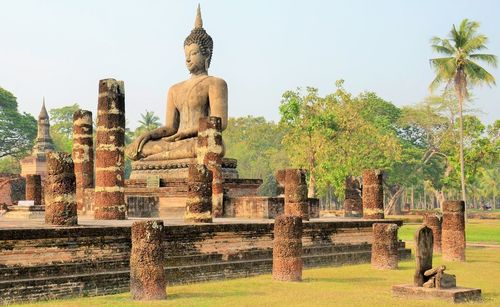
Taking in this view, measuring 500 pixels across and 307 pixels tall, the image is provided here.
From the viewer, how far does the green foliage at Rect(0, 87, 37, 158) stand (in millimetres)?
56544

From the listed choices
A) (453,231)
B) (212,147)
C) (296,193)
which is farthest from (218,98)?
(453,231)

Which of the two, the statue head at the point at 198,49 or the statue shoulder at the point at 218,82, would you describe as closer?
→ the statue shoulder at the point at 218,82

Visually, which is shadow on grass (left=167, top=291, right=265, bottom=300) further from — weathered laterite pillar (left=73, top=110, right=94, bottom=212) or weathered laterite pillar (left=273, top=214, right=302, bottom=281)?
weathered laterite pillar (left=73, top=110, right=94, bottom=212)

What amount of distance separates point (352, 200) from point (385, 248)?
26.2ft

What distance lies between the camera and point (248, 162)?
7612 centimetres

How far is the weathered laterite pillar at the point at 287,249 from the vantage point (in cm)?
1248

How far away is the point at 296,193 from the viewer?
54.2ft

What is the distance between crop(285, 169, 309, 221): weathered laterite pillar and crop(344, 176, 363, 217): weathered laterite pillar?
6447 mm

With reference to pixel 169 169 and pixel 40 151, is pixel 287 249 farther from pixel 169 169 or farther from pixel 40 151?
pixel 40 151

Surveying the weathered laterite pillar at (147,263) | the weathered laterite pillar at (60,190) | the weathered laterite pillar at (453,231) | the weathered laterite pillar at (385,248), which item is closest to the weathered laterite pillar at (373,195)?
the weathered laterite pillar at (453,231)

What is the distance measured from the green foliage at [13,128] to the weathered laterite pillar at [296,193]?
→ 146ft

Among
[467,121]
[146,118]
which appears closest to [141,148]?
[467,121]

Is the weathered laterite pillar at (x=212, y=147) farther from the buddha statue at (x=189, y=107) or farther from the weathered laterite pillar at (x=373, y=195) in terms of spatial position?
the weathered laterite pillar at (x=373, y=195)

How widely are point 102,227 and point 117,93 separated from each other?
4.69 meters
